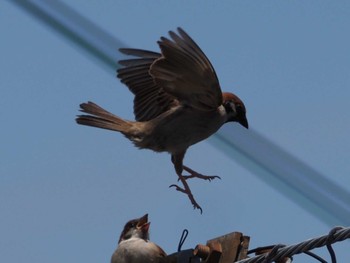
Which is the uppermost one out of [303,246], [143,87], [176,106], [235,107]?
[143,87]

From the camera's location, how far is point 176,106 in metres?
7.50

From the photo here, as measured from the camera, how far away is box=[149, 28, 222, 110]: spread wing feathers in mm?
6754

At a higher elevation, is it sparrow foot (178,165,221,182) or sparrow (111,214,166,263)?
sparrow foot (178,165,221,182)

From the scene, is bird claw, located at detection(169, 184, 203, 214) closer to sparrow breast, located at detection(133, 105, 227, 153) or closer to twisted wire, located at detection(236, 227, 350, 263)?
sparrow breast, located at detection(133, 105, 227, 153)

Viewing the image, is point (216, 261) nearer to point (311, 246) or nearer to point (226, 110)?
point (311, 246)

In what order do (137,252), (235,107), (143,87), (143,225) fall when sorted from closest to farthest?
(137,252), (143,225), (235,107), (143,87)

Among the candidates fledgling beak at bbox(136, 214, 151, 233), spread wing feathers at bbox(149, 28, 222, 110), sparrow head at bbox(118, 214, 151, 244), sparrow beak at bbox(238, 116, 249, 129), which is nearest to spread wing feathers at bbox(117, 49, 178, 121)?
spread wing feathers at bbox(149, 28, 222, 110)

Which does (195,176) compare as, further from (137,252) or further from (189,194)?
(137,252)

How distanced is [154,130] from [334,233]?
4.01 metres

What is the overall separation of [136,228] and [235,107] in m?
1.44

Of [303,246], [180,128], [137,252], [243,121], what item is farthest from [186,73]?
[303,246]

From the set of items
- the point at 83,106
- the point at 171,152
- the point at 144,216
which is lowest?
the point at 144,216

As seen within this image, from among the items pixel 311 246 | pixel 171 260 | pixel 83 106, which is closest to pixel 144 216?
pixel 83 106

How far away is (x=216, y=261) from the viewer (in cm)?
420
